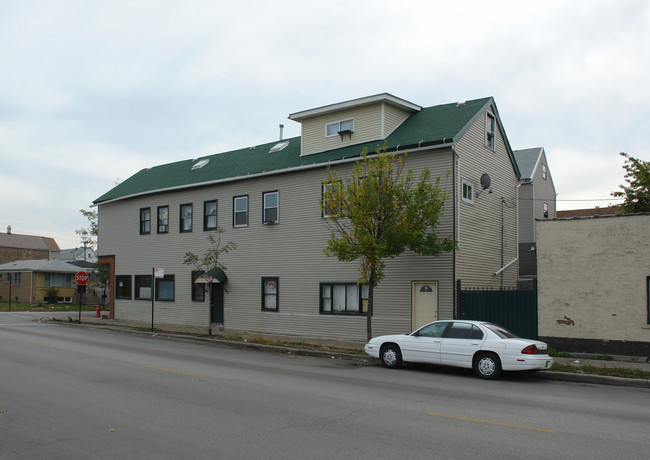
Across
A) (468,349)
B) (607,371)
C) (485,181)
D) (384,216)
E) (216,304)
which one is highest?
(485,181)

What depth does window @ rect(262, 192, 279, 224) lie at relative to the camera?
79.3 feet

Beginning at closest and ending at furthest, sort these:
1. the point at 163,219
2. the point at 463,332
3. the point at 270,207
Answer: the point at 463,332 → the point at 270,207 → the point at 163,219

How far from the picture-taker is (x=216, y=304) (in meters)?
26.5

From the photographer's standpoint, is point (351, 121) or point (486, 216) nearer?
point (486, 216)

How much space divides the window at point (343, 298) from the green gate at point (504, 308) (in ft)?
12.6

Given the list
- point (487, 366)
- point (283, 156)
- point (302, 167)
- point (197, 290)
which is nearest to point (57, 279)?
point (197, 290)

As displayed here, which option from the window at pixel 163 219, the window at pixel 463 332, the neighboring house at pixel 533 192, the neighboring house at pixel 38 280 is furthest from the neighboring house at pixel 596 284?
the neighboring house at pixel 38 280

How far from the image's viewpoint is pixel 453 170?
19.2 m

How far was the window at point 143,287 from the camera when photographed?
30375mm

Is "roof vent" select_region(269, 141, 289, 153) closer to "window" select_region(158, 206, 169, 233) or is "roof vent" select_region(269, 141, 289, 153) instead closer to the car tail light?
"window" select_region(158, 206, 169, 233)

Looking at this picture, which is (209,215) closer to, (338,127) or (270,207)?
(270,207)

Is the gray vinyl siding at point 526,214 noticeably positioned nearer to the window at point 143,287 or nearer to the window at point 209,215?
the window at point 209,215

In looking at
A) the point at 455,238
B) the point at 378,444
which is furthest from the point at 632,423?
the point at 455,238

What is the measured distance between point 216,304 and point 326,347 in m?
9.35
